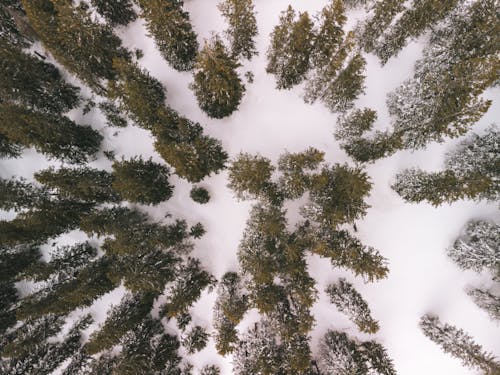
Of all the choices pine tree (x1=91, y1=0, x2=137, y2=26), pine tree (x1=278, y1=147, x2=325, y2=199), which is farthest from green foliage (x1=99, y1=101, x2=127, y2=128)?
pine tree (x1=278, y1=147, x2=325, y2=199)

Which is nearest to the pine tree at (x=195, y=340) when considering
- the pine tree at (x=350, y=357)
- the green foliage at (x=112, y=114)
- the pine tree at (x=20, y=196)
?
the pine tree at (x=350, y=357)

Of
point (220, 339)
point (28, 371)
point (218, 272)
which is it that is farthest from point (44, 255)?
point (220, 339)

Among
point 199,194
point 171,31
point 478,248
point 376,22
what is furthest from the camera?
point 199,194

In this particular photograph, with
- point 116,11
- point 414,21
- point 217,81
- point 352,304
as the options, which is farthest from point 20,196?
point 414,21

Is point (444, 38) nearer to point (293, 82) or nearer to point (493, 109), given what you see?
point (493, 109)

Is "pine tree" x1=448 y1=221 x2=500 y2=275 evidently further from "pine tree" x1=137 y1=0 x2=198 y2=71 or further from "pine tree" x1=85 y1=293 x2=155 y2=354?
"pine tree" x1=137 y1=0 x2=198 y2=71

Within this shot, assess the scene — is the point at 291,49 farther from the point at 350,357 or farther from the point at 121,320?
the point at 121,320
